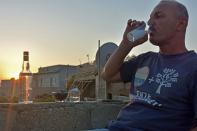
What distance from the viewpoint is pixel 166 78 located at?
260 centimetres

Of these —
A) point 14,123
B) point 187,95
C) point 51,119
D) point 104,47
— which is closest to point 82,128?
point 51,119

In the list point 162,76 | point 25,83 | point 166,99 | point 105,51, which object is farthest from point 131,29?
point 25,83

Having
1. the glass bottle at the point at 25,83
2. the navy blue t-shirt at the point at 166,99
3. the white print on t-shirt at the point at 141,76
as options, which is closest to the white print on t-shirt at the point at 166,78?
the navy blue t-shirt at the point at 166,99

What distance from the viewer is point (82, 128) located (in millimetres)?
5113

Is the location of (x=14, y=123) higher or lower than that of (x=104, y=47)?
lower

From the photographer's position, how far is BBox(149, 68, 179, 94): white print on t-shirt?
8.44 ft

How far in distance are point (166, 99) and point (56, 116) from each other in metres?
2.51

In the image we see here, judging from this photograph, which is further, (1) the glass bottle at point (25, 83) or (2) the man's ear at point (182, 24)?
(1) the glass bottle at point (25, 83)

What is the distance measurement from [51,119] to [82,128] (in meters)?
0.42

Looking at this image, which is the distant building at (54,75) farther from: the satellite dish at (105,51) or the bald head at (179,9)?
the bald head at (179,9)

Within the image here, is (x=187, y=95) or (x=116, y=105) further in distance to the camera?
(x=116, y=105)

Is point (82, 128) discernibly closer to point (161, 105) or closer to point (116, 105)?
point (116, 105)

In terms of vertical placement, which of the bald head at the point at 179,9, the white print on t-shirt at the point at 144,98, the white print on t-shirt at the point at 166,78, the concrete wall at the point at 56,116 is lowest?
the concrete wall at the point at 56,116

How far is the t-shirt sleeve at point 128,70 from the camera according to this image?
118 inches
